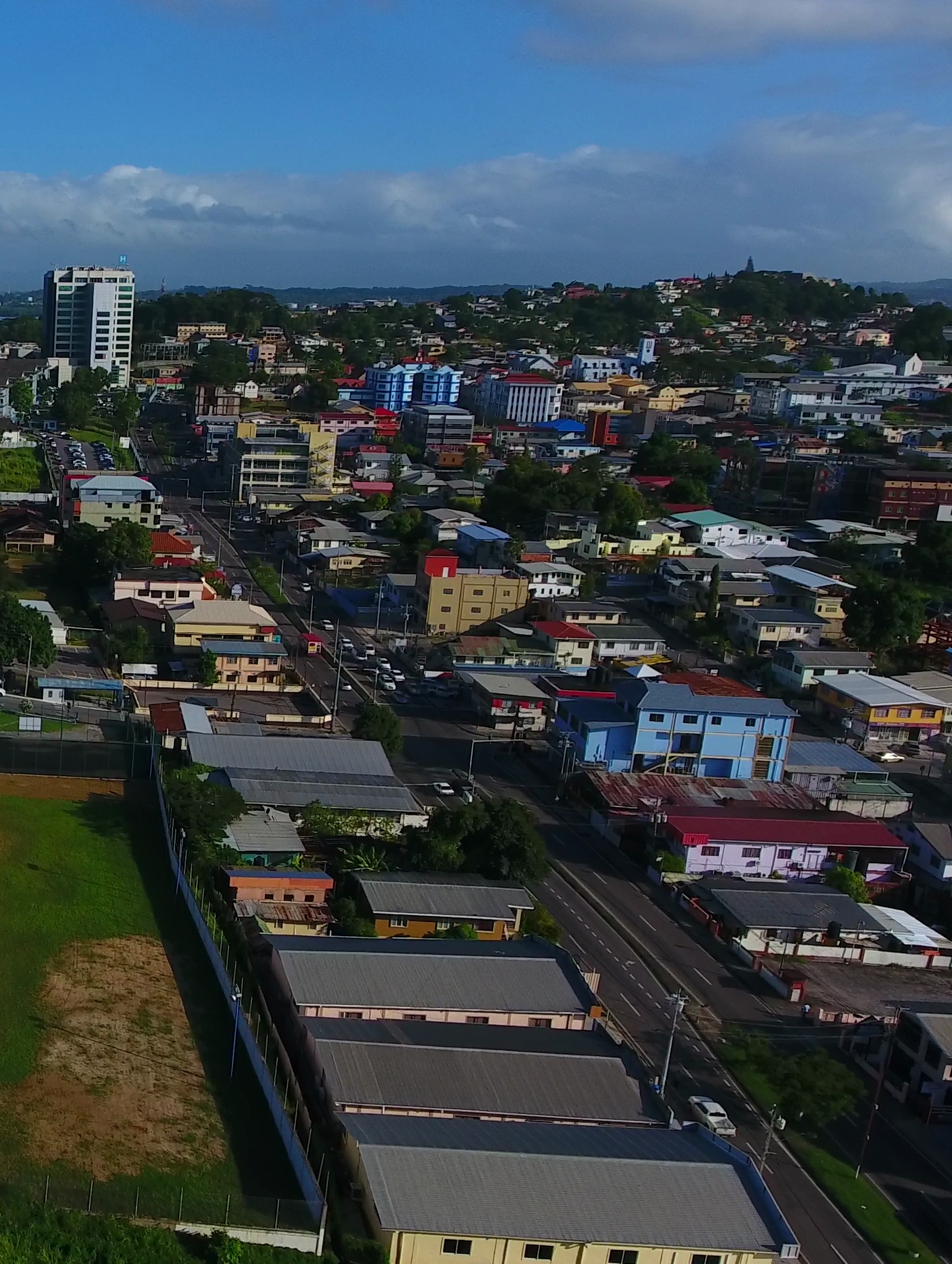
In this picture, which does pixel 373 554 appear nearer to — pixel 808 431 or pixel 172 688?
pixel 172 688

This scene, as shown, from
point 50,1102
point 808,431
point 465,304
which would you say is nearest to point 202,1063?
point 50,1102

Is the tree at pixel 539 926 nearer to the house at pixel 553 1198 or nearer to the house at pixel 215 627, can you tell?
the house at pixel 553 1198

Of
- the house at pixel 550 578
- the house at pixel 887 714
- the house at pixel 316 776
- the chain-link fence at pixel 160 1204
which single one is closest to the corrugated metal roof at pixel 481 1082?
the chain-link fence at pixel 160 1204

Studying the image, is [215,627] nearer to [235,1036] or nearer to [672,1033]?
[235,1036]

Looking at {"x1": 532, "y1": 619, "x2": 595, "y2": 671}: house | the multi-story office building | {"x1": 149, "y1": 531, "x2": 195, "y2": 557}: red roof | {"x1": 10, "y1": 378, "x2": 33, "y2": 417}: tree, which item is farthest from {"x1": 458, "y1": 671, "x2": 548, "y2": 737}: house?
{"x1": 10, "y1": 378, "x2": 33, "y2": 417}: tree

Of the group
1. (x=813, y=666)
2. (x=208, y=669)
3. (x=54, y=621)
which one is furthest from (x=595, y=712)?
(x=54, y=621)
